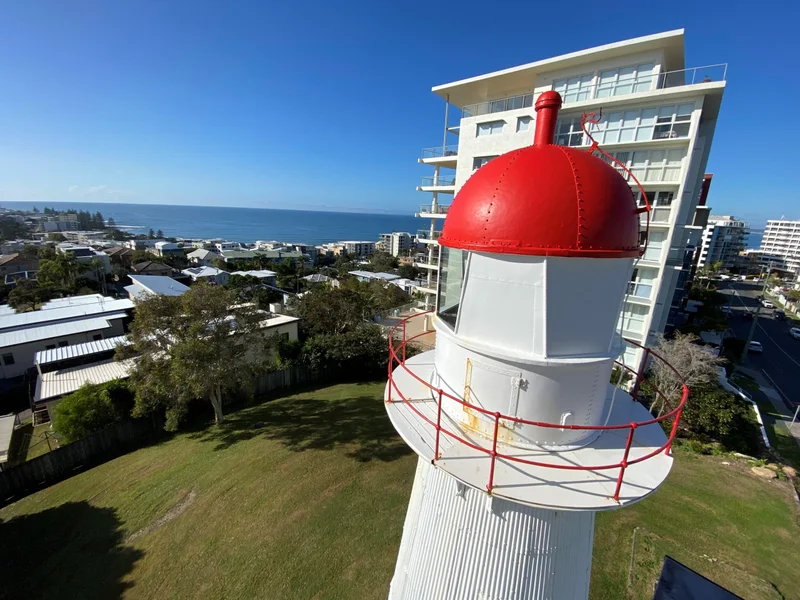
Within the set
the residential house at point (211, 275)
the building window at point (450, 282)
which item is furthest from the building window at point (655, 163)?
the residential house at point (211, 275)

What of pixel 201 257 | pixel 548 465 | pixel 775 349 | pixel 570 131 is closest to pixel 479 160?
pixel 570 131

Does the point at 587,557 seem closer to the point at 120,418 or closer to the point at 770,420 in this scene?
the point at 120,418

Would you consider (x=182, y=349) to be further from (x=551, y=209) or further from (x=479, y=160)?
(x=479, y=160)

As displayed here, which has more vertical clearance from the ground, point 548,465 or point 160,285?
point 548,465

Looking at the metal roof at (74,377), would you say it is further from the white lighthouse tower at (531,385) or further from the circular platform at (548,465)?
the white lighthouse tower at (531,385)

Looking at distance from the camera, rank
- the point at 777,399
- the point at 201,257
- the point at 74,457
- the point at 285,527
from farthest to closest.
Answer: the point at 201,257 → the point at 777,399 → the point at 74,457 → the point at 285,527

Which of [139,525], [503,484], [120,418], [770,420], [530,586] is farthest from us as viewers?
[770,420]

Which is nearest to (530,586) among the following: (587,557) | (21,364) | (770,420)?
(587,557)
